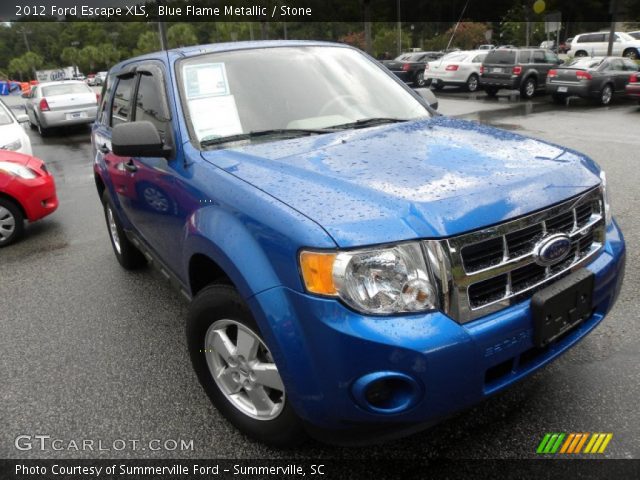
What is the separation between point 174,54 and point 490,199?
2264 mm

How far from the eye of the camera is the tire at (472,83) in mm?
21553

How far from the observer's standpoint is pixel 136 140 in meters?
2.70

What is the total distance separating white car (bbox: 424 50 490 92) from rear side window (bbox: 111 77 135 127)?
19.6 meters

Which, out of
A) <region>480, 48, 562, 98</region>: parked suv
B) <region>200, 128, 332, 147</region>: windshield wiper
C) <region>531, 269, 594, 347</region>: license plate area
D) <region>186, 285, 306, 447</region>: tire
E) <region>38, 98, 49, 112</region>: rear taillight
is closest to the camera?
<region>531, 269, 594, 347</region>: license plate area

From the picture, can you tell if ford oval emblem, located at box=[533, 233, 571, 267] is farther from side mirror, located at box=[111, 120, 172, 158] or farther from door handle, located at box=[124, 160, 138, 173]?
door handle, located at box=[124, 160, 138, 173]

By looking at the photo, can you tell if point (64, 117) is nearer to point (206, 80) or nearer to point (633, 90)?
point (206, 80)

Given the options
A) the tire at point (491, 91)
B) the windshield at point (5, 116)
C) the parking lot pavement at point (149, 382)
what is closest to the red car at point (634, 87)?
the tire at point (491, 91)

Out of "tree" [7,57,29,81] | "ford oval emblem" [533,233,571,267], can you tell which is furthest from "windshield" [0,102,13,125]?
"tree" [7,57,29,81]

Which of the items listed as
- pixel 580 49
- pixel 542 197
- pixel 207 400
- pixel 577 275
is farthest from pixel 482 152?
pixel 580 49

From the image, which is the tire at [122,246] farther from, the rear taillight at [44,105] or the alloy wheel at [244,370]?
the rear taillight at [44,105]

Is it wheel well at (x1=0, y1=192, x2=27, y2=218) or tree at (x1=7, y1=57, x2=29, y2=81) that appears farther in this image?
tree at (x1=7, y1=57, x2=29, y2=81)

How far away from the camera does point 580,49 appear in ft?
111

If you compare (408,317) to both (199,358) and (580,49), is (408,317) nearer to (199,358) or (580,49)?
(199,358)

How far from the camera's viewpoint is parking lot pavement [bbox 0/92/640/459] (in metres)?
2.45
